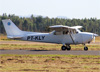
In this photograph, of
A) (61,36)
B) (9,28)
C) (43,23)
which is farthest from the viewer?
(43,23)

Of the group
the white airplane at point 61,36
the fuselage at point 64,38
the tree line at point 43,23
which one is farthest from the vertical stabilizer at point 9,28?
the tree line at point 43,23

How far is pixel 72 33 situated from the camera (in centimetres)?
2895

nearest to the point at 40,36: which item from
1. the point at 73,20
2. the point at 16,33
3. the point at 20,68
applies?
the point at 16,33

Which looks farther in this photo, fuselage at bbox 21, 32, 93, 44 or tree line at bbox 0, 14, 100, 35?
tree line at bbox 0, 14, 100, 35

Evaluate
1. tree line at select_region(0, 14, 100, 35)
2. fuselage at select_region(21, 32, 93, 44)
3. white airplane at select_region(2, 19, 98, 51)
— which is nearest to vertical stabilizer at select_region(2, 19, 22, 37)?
white airplane at select_region(2, 19, 98, 51)

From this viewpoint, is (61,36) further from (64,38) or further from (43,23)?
(43,23)

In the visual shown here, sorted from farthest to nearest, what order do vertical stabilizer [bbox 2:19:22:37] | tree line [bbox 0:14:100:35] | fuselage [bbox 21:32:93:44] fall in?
tree line [bbox 0:14:100:35]
vertical stabilizer [bbox 2:19:22:37]
fuselage [bbox 21:32:93:44]

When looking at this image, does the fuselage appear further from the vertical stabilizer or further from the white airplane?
the vertical stabilizer

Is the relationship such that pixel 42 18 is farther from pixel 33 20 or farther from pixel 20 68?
pixel 20 68

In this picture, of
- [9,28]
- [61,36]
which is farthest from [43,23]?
[61,36]

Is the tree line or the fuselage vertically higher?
the fuselage

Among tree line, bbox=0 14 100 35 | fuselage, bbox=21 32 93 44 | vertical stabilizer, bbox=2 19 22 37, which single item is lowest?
tree line, bbox=0 14 100 35

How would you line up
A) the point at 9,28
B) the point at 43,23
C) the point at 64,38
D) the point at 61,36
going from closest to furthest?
1. the point at 64,38
2. the point at 61,36
3. the point at 9,28
4. the point at 43,23

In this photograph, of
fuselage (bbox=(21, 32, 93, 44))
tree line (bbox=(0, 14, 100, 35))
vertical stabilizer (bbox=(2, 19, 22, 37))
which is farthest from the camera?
tree line (bbox=(0, 14, 100, 35))
